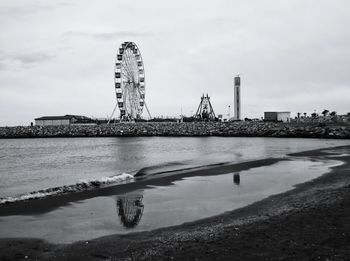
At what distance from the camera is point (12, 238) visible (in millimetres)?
7109

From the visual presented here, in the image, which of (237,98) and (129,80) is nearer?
(129,80)

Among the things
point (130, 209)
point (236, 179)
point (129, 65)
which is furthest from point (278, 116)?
point (130, 209)

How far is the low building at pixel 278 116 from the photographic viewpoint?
82188mm

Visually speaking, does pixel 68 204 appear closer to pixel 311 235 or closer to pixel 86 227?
pixel 86 227

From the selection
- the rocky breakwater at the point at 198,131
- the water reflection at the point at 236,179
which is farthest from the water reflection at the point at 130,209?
the rocky breakwater at the point at 198,131

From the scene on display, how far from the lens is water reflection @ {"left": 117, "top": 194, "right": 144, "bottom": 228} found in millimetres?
8266

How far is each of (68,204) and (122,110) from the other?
4893 centimetres

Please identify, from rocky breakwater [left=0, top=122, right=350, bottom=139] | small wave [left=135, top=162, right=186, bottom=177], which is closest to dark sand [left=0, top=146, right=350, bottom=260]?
small wave [left=135, top=162, right=186, bottom=177]

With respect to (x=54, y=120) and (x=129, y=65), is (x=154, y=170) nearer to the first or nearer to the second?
(x=129, y=65)

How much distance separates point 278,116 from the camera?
8238cm

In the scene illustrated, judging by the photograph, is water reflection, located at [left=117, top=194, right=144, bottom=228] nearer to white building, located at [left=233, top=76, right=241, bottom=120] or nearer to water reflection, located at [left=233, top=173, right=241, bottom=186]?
water reflection, located at [left=233, top=173, right=241, bottom=186]

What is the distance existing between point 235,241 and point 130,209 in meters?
3.91

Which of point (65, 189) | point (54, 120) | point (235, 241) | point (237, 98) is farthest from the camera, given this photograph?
point (54, 120)

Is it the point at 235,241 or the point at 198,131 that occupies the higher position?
the point at 198,131
